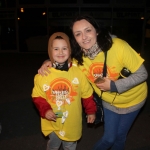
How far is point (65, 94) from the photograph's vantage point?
8.09ft

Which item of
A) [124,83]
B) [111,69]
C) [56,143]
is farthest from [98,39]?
[56,143]

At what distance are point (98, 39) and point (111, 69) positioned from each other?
34cm

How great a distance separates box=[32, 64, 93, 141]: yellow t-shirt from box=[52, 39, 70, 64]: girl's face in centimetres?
13

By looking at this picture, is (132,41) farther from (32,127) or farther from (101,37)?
(101,37)

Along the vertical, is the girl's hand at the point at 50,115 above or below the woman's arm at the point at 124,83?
below

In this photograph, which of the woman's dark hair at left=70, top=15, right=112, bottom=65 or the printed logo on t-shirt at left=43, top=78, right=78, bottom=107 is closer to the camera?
the woman's dark hair at left=70, top=15, right=112, bottom=65

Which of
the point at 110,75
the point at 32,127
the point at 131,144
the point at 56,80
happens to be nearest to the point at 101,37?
Answer: the point at 110,75

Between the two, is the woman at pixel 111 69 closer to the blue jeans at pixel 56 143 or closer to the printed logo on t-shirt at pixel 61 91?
the printed logo on t-shirt at pixel 61 91

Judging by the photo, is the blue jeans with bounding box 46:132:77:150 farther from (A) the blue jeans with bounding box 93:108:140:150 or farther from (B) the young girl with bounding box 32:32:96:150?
(A) the blue jeans with bounding box 93:108:140:150

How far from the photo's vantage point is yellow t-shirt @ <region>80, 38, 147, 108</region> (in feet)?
7.52

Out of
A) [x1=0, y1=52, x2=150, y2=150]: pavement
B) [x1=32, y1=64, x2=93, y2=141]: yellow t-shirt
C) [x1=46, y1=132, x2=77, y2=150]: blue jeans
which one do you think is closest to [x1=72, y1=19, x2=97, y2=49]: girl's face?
[x1=32, y1=64, x2=93, y2=141]: yellow t-shirt

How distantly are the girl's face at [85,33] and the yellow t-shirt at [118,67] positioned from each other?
16cm

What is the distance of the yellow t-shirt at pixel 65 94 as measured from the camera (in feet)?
8.02

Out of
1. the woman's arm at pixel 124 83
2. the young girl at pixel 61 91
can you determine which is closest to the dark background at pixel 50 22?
the young girl at pixel 61 91
